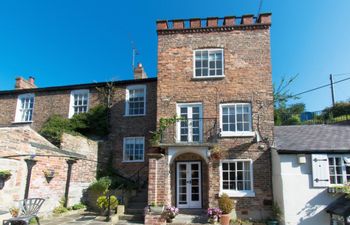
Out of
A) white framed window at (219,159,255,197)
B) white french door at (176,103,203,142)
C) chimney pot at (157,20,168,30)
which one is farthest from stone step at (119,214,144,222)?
chimney pot at (157,20,168,30)

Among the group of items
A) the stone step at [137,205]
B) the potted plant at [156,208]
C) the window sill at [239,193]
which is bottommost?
the stone step at [137,205]

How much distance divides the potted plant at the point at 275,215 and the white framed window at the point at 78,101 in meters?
11.8

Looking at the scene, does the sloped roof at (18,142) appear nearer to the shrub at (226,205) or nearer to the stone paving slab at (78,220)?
the stone paving slab at (78,220)

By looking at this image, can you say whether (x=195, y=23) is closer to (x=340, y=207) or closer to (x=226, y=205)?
(x=226, y=205)

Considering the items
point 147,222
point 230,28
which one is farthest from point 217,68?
point 147,222

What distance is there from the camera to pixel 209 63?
14047 mm

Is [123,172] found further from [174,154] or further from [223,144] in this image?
[223,144]

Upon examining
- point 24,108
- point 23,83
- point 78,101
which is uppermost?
point 23,83

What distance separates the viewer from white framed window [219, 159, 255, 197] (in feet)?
41.0

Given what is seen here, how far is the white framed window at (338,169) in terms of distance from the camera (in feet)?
35.5

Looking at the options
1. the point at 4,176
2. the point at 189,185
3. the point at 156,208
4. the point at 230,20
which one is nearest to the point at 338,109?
the point at 230,20

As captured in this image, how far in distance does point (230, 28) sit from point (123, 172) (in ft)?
31.2

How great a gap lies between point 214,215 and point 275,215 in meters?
2.51

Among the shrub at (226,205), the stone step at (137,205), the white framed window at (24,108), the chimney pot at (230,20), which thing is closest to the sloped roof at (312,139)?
the shrub at (226,205)
